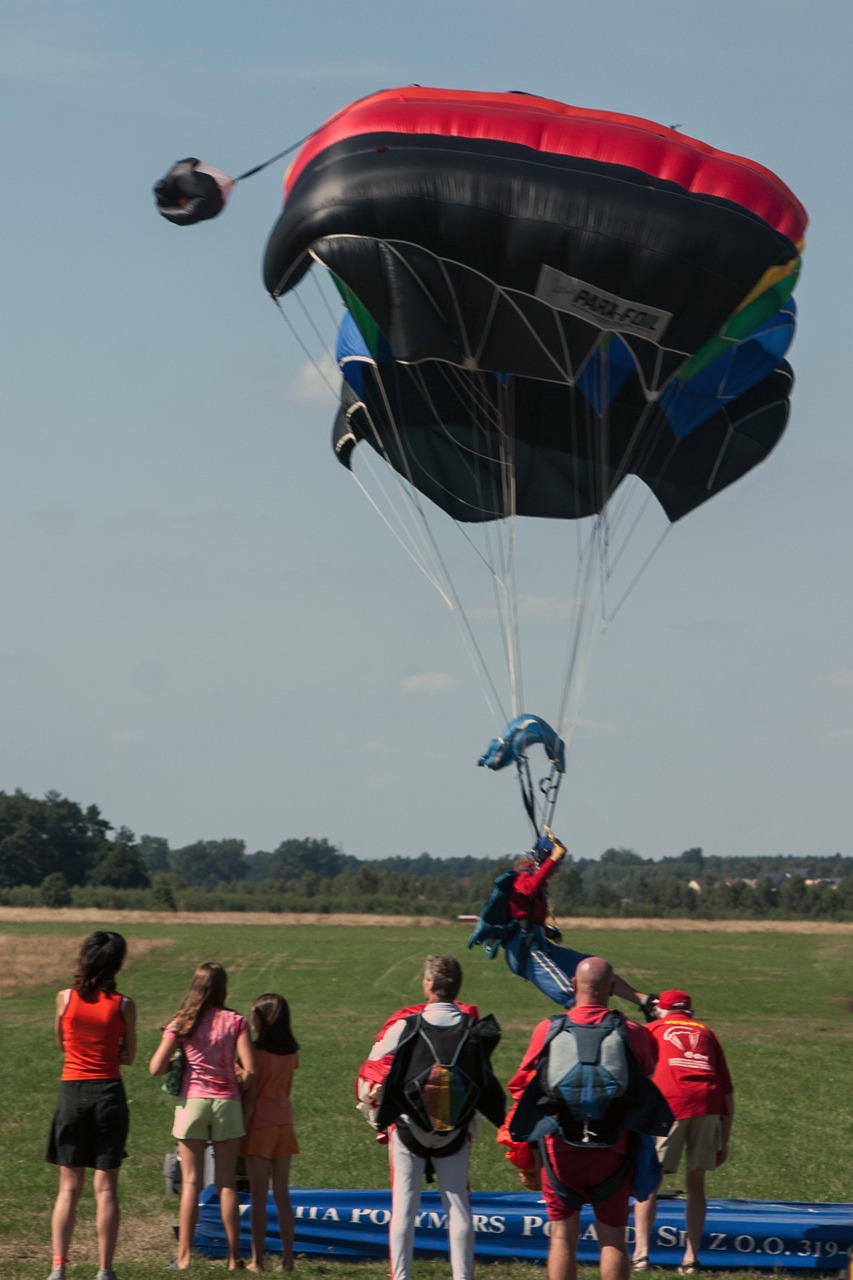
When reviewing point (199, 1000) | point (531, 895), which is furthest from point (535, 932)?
point (199, 1000)

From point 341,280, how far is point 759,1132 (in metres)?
7.53

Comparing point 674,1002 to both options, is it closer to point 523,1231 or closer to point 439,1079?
point 523,1231

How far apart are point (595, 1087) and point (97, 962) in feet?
7.39

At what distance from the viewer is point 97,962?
20.8 feet

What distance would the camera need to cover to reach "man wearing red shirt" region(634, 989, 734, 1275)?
733cm

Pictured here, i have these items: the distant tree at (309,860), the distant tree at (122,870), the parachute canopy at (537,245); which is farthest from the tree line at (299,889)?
the distant tree at (309,860)

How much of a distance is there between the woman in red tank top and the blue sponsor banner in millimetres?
1291

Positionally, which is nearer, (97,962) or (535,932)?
(97,962)

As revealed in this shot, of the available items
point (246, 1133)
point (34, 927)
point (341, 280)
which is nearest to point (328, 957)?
point (34, 927)

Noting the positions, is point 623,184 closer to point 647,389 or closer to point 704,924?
point 647,389

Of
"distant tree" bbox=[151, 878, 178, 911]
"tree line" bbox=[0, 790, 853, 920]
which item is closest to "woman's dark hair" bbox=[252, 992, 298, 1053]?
"tree line" bbox=[0, 790, 853, 920]

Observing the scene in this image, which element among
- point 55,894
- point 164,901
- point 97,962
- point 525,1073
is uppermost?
point 55,894

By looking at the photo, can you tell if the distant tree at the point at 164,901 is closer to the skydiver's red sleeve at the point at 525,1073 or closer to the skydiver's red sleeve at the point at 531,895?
the skydiver's red sleeve at the point at 531,895

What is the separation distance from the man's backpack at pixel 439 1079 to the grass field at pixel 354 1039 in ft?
4.85
